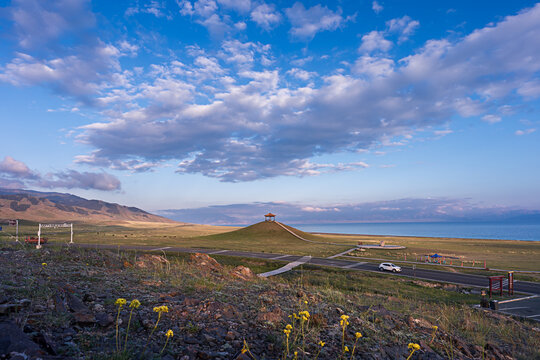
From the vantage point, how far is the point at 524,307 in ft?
70.2

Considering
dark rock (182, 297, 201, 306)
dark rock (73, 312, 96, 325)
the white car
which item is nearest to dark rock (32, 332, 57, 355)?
dark rock (73, 312, 96, 325)

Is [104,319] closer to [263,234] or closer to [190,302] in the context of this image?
[190,302]

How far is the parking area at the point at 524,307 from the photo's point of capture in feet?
62.7

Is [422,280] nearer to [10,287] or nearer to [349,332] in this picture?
[349,332]

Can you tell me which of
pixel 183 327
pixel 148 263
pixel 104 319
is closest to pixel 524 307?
pixel 148 263

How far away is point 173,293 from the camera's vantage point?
287 inches

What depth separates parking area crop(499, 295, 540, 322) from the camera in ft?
62.7

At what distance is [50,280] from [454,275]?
41.4 metres

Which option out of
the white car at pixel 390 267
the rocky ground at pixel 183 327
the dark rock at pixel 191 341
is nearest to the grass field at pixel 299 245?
the white car at pixel 390 267

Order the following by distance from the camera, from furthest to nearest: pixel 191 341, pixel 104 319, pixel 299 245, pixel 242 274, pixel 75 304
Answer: pixel 299 245
pixel 242 274
pixel 75 304
pixel 104 319
pixel 191 341

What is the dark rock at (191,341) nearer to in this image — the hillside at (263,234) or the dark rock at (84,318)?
the dark rock at (84,318)

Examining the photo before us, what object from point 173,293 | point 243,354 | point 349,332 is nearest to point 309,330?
point 349,332

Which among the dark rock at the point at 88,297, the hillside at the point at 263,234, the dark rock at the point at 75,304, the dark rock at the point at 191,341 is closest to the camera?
the dark rock at the point at 191,341

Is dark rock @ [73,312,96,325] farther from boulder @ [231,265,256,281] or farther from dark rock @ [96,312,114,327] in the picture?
boulder @ [231,265,256,281]
